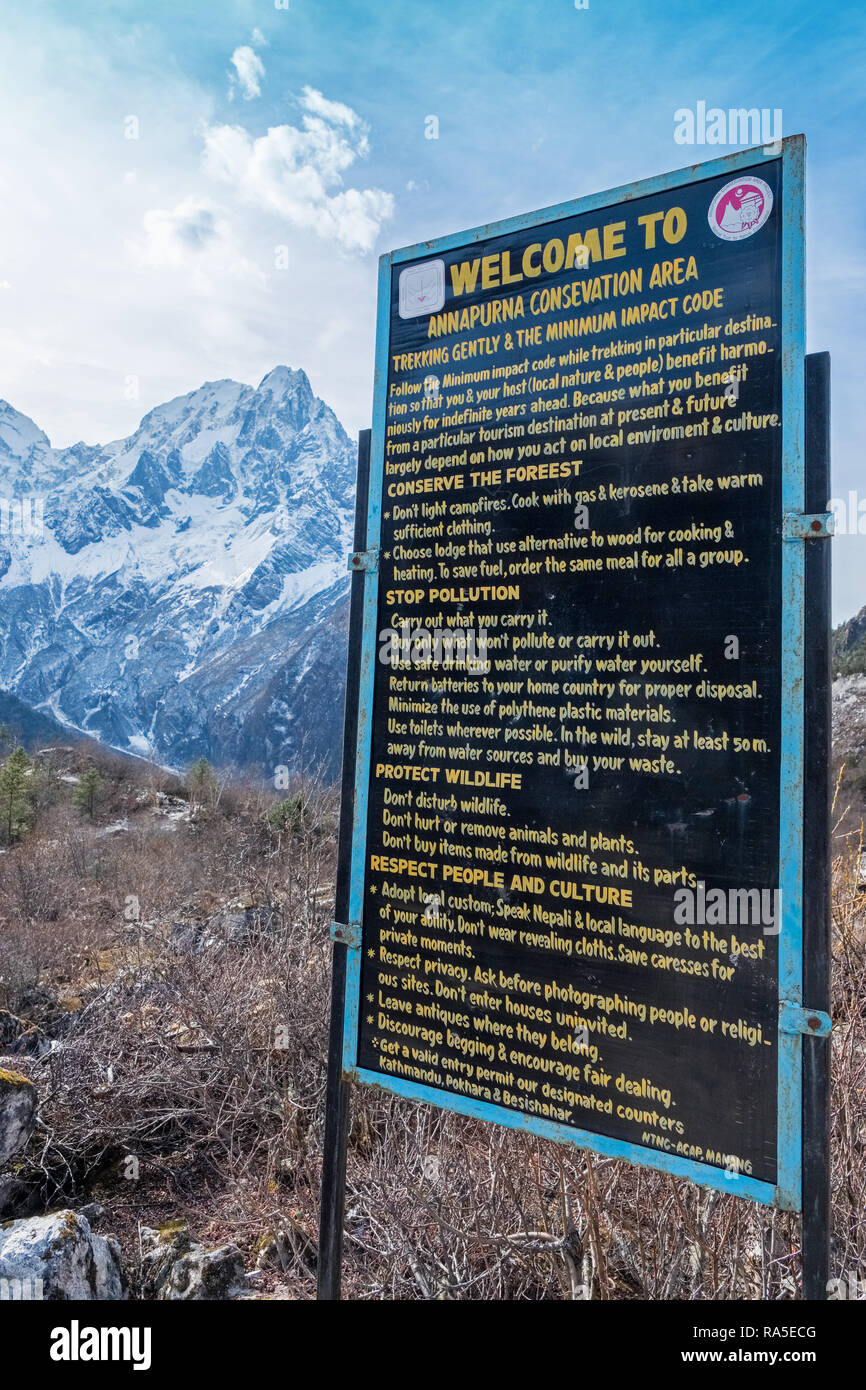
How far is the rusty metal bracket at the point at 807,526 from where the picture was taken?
2.09 metres

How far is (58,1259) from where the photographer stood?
120 inches

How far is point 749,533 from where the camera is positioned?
2.20 metres

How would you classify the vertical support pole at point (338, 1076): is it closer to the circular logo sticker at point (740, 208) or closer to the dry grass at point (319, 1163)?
the dry grass at point (319, 1163)

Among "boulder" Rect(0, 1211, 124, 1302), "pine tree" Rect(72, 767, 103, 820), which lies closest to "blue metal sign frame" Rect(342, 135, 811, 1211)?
"boulder" Rect(0, 1211, 124, 1302)

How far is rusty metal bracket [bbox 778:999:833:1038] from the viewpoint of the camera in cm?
201

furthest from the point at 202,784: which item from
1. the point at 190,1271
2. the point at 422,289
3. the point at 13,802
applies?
the point at 422,289

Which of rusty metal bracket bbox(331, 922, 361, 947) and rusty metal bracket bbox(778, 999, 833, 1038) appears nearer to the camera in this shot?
rusty metal bracket bbox(778, 999, 833, 1038)

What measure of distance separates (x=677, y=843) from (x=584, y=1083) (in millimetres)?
711

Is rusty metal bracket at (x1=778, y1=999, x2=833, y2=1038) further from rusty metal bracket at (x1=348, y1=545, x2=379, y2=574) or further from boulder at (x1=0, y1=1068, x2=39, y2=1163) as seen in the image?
boulder at (x1=0, y1=1068, x2=39, y2=1163)

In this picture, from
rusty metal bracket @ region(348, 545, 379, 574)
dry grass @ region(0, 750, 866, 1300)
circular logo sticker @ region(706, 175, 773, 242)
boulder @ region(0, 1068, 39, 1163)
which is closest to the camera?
circular logo sticker @ region(706, 175, 773, 242)

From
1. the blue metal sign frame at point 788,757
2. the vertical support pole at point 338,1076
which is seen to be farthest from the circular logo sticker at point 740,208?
the vertical support pole at point 338,1076

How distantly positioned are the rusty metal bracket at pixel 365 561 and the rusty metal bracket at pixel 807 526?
1332 millimetres

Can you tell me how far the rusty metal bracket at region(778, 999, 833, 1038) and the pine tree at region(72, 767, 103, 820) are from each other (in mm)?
35320

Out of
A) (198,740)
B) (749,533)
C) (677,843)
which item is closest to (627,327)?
(749,533)
